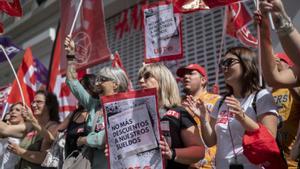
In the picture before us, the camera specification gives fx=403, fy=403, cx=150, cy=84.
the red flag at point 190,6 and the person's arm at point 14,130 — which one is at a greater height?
the red flag at point 190,6

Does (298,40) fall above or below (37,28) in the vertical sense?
below

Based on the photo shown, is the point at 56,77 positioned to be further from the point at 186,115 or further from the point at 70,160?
the point at 186,115

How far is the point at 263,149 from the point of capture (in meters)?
2.11

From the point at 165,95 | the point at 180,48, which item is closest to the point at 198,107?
the point at 165,95

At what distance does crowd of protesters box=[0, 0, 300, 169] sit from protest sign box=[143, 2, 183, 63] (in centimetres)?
93

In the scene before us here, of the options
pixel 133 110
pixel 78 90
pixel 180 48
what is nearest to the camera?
pixel 133 110

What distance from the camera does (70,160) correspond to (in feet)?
10.3

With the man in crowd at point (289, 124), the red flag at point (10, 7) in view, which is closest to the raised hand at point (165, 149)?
the man in crowd at point (289, 124)

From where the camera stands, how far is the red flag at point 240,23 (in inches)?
204

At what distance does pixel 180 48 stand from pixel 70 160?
2.11m

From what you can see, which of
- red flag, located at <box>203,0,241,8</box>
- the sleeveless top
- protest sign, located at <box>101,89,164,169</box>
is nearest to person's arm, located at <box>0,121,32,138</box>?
the sleeveless top

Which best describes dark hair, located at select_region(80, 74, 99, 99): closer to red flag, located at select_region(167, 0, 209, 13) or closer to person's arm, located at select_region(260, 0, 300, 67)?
red flag, located at select_region(167, 0, 209, 13)

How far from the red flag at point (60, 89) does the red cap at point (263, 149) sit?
16.2ft

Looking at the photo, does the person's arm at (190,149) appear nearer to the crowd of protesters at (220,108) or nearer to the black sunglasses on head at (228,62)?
the crowd of protesters at (220,108)
